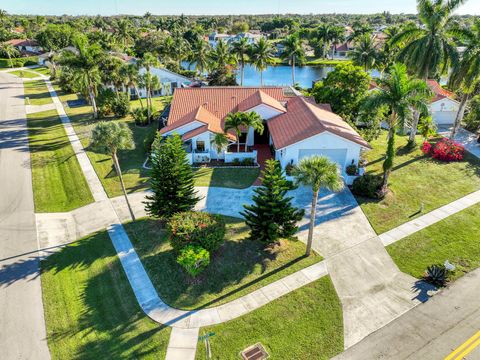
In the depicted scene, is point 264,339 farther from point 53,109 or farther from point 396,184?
point 53,109

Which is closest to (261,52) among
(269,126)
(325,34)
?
(269,126)

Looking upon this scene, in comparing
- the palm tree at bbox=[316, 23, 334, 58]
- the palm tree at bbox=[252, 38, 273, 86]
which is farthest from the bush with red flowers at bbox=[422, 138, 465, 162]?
the palm tree at bbox=[316, 23, 334, 58]

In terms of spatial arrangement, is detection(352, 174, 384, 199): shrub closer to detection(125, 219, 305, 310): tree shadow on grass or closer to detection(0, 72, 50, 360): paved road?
detection(125, 219, 305, 310): tree shadow on grass

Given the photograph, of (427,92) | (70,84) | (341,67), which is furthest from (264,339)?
(70,84)

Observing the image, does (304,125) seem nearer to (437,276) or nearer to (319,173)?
(319,173)

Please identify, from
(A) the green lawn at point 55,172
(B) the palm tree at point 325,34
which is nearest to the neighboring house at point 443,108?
(A) the green lawn at point 55,172

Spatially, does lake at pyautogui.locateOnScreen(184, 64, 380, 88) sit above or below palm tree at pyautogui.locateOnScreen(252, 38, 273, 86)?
below
